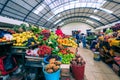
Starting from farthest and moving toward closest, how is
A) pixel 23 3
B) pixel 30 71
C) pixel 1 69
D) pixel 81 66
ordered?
pixel 23 3
pixel 30 71
pixel 81 66
pixel 1 69

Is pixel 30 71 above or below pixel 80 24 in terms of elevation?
below

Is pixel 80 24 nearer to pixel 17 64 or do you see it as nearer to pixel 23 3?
pixel 23 3

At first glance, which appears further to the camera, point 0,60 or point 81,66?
point 81,66

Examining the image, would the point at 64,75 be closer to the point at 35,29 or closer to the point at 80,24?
the point at 35,29

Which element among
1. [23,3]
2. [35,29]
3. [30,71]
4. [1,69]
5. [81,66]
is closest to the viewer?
[1,69]

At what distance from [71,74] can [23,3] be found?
1020cm

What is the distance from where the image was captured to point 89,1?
18.2 meters

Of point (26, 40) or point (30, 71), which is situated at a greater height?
point (26, 40)

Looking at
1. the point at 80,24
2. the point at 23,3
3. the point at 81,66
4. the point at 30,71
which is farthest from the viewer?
the point at 80,24

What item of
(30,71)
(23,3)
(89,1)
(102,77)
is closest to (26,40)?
(30,71)

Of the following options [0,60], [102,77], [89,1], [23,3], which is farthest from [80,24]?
[0,60]

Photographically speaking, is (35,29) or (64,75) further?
(35,29)

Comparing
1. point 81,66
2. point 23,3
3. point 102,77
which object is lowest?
point 102,77

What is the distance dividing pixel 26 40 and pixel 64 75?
1396mm
